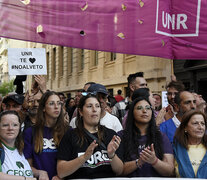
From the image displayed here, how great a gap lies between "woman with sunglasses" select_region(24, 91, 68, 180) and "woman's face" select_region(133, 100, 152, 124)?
79cm

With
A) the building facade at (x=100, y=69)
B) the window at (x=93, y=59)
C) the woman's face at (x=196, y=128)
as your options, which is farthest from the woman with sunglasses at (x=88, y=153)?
the window at (x=93, y=59)

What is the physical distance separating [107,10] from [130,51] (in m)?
0.60

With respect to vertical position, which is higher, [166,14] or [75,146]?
[166,14]

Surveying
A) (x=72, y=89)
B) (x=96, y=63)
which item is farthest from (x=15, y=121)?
(x=72, y=89)

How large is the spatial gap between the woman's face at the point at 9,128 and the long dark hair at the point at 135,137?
1133 millimetres

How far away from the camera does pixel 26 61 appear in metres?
5.17

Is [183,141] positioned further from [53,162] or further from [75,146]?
[53,162]

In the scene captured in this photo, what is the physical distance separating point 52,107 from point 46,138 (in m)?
0.37

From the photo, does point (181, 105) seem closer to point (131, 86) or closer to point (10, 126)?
point (131, 86)

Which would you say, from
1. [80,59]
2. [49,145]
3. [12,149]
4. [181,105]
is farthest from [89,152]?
[80,59]

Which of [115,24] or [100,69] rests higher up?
[100,69]

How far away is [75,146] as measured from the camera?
334 cm

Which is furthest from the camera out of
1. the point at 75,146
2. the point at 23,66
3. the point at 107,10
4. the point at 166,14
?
the point at 23,66

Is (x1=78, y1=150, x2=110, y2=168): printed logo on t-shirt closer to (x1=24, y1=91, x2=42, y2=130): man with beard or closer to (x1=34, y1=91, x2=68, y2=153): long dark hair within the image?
(x1=34, y1=91, x2=68, y2=153): long dark hair
